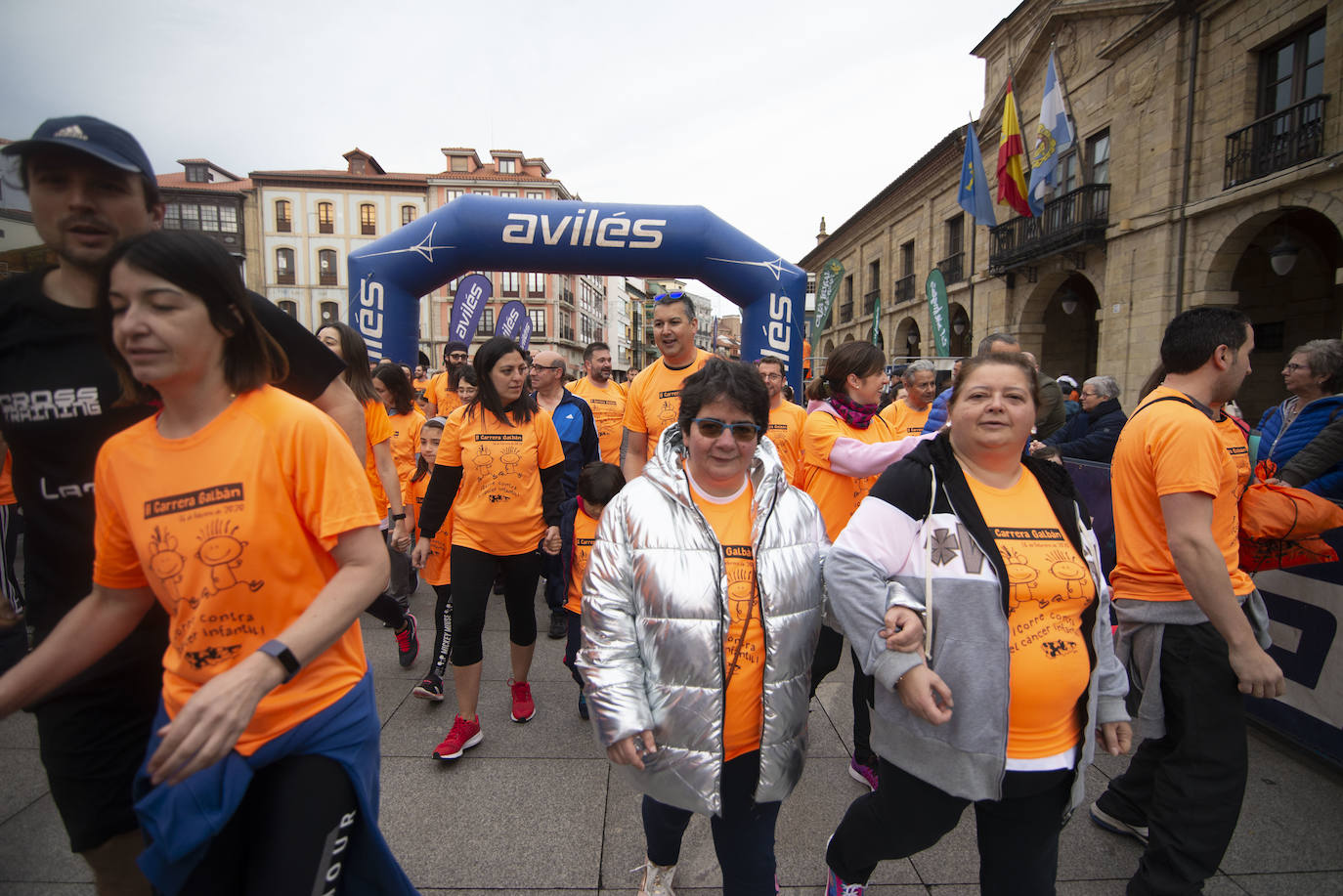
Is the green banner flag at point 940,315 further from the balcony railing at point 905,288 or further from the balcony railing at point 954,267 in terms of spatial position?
the balcony railing at point 905,288

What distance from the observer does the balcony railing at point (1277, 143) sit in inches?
Result: 376

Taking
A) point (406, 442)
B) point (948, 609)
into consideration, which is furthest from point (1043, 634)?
point (406, 442)

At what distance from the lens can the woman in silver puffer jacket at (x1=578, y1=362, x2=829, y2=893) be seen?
177 centimetres

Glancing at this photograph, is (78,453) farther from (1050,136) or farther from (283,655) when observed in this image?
(1050,136)

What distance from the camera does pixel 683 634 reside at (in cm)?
177

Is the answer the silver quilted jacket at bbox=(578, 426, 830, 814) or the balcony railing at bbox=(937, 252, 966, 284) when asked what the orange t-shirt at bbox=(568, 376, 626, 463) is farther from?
the balcony railing at bbox=(937, 252, 966, 284)

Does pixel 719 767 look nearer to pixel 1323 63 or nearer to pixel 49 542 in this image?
pixel 49 542

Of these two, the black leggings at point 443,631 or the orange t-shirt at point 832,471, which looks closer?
the orange t-shirt at point 832,471

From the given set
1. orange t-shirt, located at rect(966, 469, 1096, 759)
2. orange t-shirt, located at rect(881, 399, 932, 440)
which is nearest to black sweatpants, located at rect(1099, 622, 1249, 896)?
orange t-shirt, located at rect(966, 469, 1096, 759)

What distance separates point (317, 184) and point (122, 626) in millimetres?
54339

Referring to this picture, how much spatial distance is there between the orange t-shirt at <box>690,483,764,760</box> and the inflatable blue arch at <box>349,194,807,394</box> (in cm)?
526

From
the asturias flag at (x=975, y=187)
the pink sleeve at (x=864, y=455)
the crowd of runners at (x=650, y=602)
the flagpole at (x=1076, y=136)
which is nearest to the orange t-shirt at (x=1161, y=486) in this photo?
the crowd of runners at (x=650, y=602)

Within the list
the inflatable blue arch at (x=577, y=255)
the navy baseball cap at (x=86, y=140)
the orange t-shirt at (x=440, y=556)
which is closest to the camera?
the navy baseball cap at (x=86, y=140)

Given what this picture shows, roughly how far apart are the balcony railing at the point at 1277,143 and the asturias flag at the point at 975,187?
4.53m
